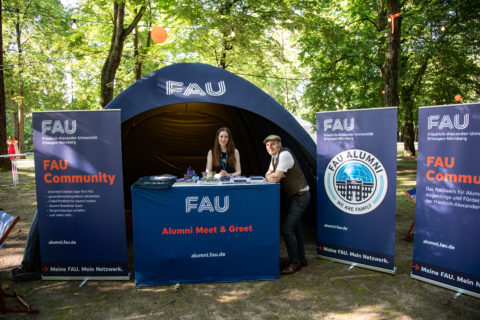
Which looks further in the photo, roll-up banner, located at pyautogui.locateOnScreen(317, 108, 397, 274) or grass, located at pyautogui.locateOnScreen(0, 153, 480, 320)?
roll-up banner, located at pyautogui.locateOnScreen(317, 108, 397, 274)

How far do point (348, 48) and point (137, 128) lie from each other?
7299 millimetres

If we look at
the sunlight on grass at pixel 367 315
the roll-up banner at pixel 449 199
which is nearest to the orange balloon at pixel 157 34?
the roll-up banner at pixel 449 199

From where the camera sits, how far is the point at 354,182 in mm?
3586

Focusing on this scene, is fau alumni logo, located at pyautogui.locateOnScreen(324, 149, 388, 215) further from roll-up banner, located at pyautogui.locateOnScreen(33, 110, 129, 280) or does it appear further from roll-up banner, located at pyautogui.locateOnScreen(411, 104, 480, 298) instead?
roll-up banner, located at pyautogui.locateOnScreen(33, 110, 129, 280)

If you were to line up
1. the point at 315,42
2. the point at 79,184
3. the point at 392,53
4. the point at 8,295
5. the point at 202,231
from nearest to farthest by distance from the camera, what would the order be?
the point at 8,295
the point at 202,231
the point at 79,184
the point at 392,53
the point at 315,42

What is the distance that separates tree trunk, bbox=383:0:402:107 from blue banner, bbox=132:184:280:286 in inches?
235

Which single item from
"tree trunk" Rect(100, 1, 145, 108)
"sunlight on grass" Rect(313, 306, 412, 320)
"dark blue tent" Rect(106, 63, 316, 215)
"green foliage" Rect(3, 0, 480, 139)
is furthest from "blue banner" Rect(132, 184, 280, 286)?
"green foliage" Rect(3, 0, 480, 139)

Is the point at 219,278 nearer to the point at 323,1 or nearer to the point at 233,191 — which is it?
the point at 233,191

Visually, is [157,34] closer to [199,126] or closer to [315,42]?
[199,126]

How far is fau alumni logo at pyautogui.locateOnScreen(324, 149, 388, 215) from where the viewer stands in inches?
137

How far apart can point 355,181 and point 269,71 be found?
10524mm

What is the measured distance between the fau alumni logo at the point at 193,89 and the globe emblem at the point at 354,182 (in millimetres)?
1880

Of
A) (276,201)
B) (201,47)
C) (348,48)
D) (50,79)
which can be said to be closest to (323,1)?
(348,48)

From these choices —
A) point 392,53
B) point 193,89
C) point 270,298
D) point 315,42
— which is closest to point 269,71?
point 315,42
